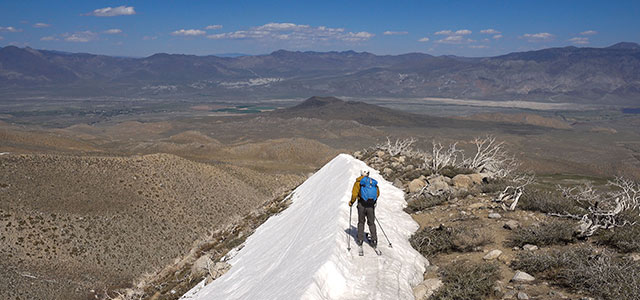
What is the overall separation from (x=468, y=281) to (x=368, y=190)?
2.51 m

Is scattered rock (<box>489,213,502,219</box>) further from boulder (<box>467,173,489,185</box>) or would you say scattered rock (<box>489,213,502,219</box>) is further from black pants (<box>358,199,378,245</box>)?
boulder (<box>467,173,489,185</box>)

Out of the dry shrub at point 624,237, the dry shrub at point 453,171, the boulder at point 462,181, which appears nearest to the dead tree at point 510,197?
the boulder at point 462,181

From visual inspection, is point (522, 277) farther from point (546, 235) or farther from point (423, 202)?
point (423, 202)

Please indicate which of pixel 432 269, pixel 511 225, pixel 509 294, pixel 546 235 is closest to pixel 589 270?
pixel 509 294

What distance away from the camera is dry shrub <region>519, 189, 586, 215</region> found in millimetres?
9484

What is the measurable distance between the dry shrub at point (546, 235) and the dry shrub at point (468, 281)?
1.26 meters

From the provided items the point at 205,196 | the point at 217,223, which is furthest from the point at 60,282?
the point at 205,196

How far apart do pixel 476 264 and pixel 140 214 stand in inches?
869

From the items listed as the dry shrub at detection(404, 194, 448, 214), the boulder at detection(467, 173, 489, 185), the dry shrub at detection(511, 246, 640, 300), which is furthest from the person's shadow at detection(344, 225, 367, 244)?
the boulder at detection(467, 173, 489, 185)

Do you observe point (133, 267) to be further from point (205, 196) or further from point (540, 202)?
point (540, 202)

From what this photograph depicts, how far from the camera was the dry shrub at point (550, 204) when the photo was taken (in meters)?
9.48

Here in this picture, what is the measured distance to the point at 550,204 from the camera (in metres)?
9.70

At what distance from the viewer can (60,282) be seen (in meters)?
18.5

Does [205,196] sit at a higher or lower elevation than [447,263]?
lower
